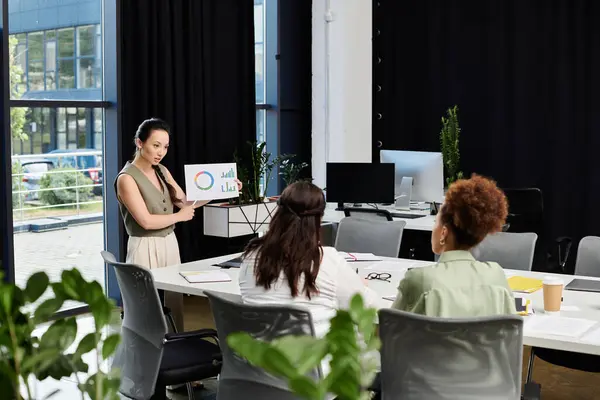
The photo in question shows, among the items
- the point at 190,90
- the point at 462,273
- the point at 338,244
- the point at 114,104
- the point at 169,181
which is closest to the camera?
the point at 462,273

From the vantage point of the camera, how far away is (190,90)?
6.95 m

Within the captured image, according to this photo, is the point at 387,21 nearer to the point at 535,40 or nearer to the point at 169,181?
the point at 535,40

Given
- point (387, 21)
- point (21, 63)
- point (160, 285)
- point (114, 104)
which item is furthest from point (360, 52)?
point (160, 285)

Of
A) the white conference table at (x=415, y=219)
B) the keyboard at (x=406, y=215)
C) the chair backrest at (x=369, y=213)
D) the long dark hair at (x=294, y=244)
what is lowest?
the white conference table at (x=415, y=219)

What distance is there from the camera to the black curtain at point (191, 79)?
6.50 metres

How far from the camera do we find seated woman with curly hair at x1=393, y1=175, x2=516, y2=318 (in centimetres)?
267

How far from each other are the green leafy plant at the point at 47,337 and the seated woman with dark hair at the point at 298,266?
2.36 metres

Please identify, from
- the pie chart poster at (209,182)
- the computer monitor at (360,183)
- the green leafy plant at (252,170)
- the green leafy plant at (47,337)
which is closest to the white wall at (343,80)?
the green leafy plant at (252,170)

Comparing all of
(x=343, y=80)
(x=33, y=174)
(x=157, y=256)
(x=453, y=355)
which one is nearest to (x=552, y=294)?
(x=453, y=355)

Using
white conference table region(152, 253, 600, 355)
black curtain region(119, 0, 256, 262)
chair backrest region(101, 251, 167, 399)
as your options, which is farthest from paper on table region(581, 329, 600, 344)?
black curtain region(119, 0, 256, 262)

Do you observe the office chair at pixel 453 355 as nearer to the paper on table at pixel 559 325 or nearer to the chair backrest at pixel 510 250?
the paper on table at pixel 559 325

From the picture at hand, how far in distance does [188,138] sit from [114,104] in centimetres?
76

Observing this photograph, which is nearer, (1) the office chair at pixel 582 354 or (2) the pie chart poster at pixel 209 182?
(1) the office chair at pixel 582 354

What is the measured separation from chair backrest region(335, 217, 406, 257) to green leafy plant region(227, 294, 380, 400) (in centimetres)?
435
